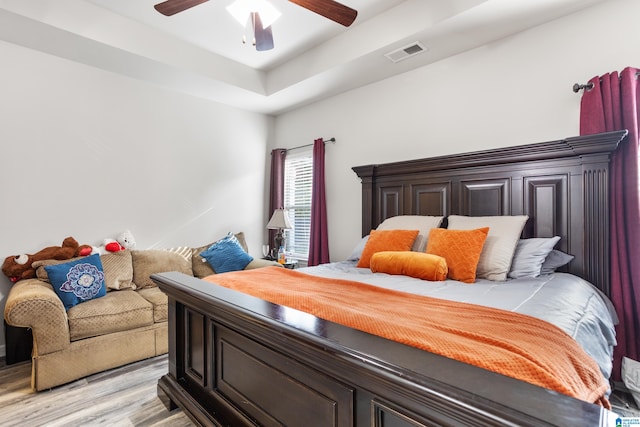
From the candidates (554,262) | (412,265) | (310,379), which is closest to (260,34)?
(412,265)

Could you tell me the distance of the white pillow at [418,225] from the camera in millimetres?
2660

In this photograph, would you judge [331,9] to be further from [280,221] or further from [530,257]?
[280,221]

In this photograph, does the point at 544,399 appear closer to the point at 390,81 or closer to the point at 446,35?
the point at 446,35

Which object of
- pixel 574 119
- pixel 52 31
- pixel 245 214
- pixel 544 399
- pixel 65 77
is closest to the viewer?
pixel 544 399

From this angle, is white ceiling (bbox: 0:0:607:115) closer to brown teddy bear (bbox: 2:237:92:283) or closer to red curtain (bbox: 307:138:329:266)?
red curtain (bbox: 307:138:329:266)

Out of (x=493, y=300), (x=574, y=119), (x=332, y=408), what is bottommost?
(x=332, y=408)

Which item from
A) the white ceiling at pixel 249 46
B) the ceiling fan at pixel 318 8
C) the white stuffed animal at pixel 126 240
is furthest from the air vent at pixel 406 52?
the white stuffed animal at pixel 126 240

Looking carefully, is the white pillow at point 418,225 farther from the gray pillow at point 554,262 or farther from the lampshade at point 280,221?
the lampshade at point 280,221

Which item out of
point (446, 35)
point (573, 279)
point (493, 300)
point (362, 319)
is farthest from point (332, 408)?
point (446, 35)

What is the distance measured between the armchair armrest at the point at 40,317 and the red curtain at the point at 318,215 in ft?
8.15

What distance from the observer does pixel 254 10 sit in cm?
239

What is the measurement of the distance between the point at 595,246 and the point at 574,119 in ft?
3.07

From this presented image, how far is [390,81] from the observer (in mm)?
3561

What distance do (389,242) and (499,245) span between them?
2.51 ft
